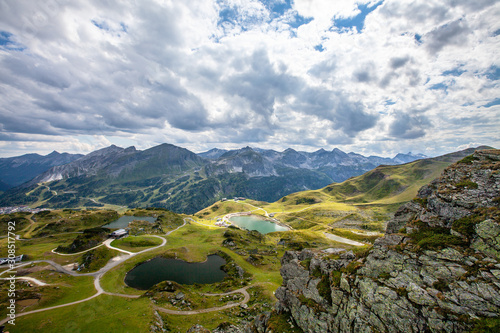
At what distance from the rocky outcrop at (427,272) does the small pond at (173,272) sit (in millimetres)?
42566

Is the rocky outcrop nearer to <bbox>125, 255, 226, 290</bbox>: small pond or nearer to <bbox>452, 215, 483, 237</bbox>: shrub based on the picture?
<bbox>452, 215, 483, 237</bbox>: shrub

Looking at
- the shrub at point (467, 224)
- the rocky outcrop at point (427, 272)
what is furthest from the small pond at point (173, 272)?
the shrub at point (467, 224)

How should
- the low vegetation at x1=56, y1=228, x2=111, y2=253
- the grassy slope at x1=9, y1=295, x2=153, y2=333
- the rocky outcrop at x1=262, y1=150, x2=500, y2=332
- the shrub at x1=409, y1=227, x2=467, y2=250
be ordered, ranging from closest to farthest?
the rocky outcrop at x1=262, y1=150, x2=500, y2=332 < the shrub at x1=409, y1=227, x2=467, y2=250 < the grassy slope at x1=9, y1=295, x2=153, y2=333 < the low vegetation at x1=56, y1=228, x2=111, y2=253

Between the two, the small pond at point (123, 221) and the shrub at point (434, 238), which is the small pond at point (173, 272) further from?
the small pond at point (123, 221)

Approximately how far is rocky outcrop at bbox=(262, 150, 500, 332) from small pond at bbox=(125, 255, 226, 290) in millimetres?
42566

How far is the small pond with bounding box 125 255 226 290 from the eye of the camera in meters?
62.6

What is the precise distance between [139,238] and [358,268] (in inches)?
4102

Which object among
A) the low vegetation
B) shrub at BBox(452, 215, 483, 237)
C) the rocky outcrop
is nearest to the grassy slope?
the rocky outcrop

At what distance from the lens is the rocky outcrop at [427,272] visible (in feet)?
62.5

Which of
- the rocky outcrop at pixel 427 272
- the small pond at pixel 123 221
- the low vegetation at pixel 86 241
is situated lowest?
the small pond at pixel 123 221

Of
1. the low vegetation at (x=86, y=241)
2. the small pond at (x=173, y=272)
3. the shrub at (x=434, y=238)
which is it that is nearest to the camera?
the shrub at (x=434, y=238)

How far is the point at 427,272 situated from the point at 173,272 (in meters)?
74.2

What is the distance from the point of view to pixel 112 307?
150 ft

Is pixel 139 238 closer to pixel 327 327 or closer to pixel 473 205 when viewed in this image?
pixel 327 327
